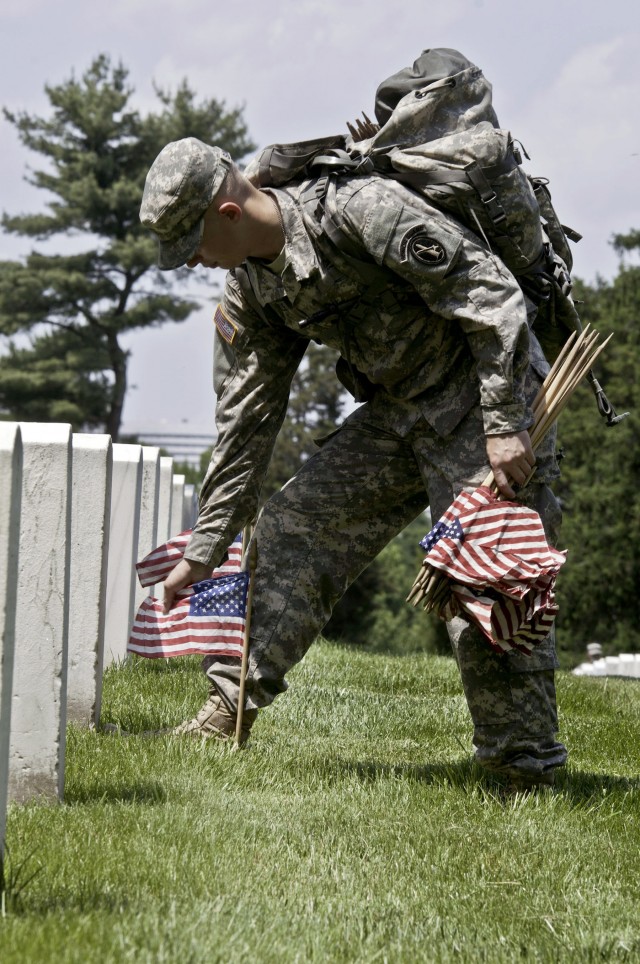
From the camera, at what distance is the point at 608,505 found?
129ft

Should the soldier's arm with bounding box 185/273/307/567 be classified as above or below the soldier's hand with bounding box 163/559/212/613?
above

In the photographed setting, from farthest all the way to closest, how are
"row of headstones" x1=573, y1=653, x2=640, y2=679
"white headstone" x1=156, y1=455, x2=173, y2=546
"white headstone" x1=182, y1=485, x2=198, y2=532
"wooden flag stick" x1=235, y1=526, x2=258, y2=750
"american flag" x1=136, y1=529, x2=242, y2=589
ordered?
"row of headstones" x1=573, y1=653, x2=640, y2=679, "white headstone" x1=182, y1=485, x2=198, y2=532, "white headstone" x1=156, y1=455, x2=173, y2=546, "american flag" x1=136, y1=529, x2=242, y2=589, "wooden flag stick" x1=235, y1=526, x2=258, y2=750

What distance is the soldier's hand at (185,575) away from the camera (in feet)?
16.3

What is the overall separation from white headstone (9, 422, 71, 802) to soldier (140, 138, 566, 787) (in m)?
0.84

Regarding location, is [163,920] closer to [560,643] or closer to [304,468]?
[304,468]

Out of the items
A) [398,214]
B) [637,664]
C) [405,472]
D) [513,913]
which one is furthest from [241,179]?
[637,664]

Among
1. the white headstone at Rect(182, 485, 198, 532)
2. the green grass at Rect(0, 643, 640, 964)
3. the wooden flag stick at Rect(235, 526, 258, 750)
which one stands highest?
the white headstone at Rect(182, 485, 198, 532)

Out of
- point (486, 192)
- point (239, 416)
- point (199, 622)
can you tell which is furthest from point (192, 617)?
point (486, 192)

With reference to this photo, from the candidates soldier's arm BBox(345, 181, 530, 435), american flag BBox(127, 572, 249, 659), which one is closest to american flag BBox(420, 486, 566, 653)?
soldier's arm BBox(345, 181, 530, 435)

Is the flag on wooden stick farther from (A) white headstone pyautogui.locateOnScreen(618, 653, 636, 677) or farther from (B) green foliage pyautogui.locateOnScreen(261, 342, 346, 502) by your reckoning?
(B) green foliage pyautogui.locateOnScreen(261, 342, 346, 502)

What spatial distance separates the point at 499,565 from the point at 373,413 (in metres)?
0.92

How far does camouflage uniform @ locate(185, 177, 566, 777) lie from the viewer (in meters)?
4.12

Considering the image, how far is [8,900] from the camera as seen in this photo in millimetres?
2676

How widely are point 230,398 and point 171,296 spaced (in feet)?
121
